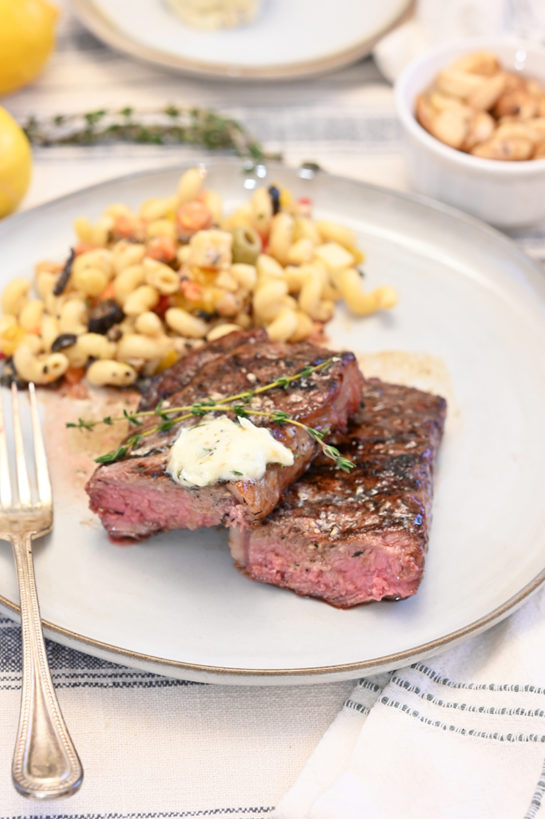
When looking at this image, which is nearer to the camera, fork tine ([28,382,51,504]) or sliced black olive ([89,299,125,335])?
fork tine ([28,382,51,504])

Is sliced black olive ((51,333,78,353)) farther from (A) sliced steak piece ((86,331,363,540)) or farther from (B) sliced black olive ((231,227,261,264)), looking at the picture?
(B) sliced black olive ((231,227,261,264))

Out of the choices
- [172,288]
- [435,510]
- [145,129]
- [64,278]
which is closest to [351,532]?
[435,510]

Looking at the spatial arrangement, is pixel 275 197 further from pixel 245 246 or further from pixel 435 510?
pixel 435 510

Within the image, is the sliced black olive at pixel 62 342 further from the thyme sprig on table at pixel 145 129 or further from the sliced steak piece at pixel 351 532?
the thyme sprig on table at pixel 145 129

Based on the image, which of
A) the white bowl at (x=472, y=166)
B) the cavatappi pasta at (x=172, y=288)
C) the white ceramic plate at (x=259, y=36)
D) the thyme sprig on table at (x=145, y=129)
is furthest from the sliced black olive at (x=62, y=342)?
the white ceramic plate at (x=259, y=36)

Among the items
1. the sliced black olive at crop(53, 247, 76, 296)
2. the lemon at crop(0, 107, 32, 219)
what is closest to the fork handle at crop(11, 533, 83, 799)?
the sliced black olive at crop(53, 247, 76, 296)

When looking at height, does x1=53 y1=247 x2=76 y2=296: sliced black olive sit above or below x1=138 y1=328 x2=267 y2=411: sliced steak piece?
above
